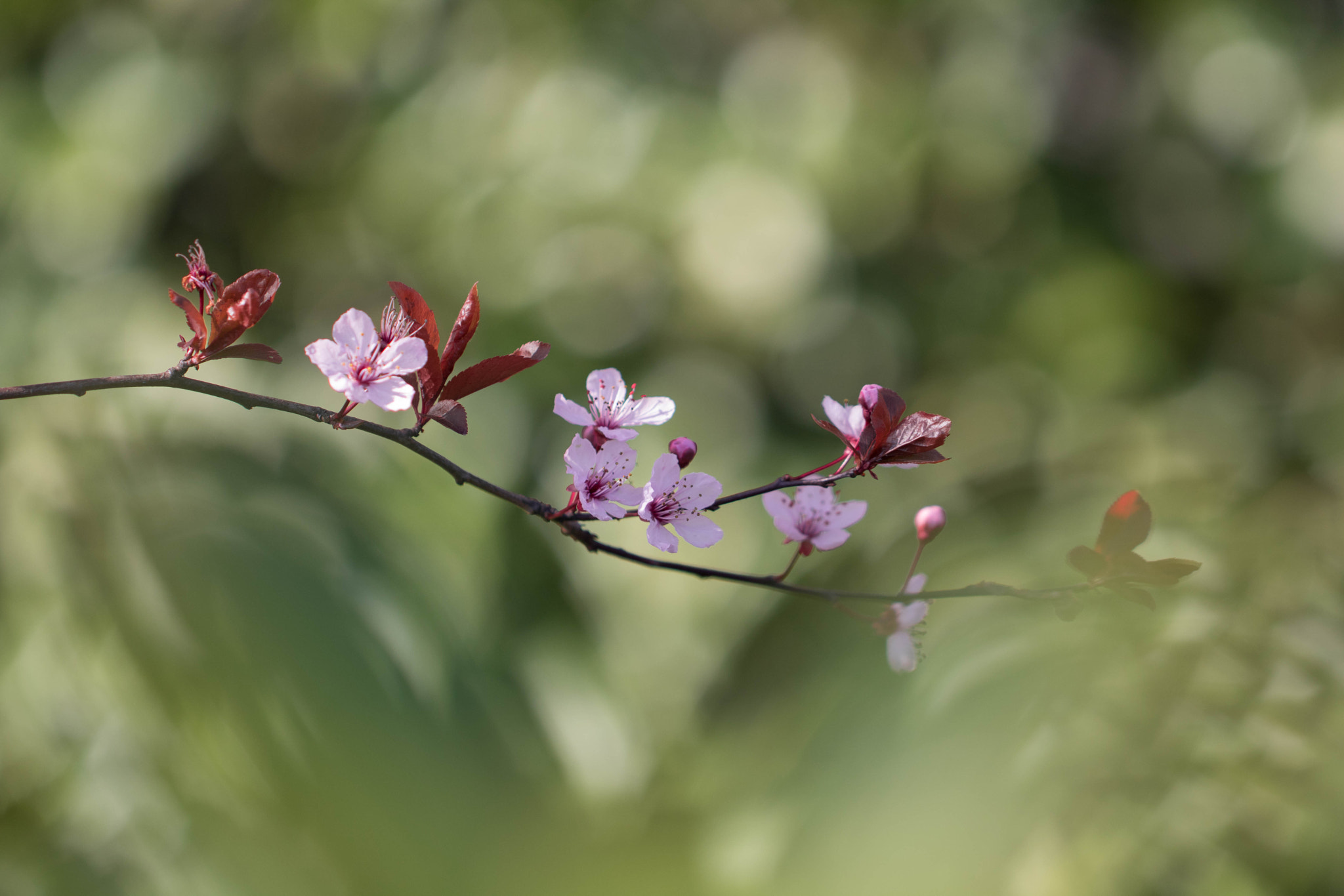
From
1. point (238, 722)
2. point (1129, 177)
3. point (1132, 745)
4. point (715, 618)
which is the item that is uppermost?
point (1129, 177)

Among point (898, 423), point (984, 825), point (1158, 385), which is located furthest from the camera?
point (1158, 385)

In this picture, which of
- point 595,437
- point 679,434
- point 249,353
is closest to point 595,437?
point 595,437

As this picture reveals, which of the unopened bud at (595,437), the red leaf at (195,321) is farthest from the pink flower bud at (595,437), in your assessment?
the red leaf at (195,321)

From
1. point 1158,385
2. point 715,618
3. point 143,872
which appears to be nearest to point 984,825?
point 715,618

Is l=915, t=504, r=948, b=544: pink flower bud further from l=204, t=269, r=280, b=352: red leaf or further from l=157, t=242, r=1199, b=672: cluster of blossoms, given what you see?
l=204, t=269, r=280, b=352: red leaf

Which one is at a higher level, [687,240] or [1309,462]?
[687,240]

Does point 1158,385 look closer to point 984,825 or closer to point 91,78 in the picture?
point 984,825

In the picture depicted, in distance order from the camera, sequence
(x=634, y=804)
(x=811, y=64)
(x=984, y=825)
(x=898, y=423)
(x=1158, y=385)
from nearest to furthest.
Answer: (x=898, y=423) → (x=984, y=825) → (x=634, y=804) → (x=1158, y=385) → (x=811, y=64)
